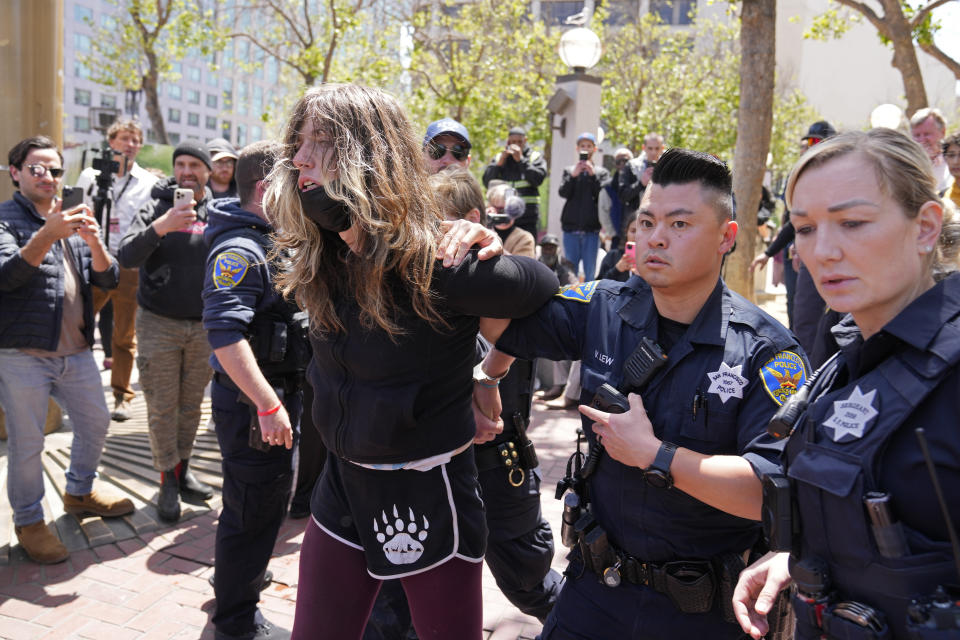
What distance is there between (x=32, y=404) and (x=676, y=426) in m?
3.72

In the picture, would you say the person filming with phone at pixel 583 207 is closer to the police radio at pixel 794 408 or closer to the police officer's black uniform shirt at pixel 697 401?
the police officer's black uniform shirt at pixel 697 401

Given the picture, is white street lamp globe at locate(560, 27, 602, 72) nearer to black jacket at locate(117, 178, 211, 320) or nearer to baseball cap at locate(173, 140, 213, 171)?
baseball cap at locate(173, 140, 213, 171)

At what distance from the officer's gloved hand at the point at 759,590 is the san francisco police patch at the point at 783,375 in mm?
386

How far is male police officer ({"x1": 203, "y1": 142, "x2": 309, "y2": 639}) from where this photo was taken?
3199 millimetres

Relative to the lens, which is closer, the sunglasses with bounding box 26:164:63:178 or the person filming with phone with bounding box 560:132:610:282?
the sunglasses with bounding box 26:164:63:178

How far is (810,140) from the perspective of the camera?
20.1 feet

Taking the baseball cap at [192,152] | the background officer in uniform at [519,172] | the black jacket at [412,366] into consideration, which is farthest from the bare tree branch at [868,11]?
the black jacket at [412,366]

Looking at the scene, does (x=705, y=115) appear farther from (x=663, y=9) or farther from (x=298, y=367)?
(x=663, y=9)

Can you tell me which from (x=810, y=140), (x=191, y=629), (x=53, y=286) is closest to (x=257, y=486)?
(x=191, y=629)

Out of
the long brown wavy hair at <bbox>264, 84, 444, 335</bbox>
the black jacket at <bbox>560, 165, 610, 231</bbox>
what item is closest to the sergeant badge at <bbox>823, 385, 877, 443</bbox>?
the long brown wavy hair at <bbox>264, 84, 444, 335</bbox>

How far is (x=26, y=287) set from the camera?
422 cm

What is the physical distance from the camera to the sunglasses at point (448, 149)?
13.9 ft

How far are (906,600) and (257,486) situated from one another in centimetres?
262

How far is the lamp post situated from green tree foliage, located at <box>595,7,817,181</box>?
13.2m
